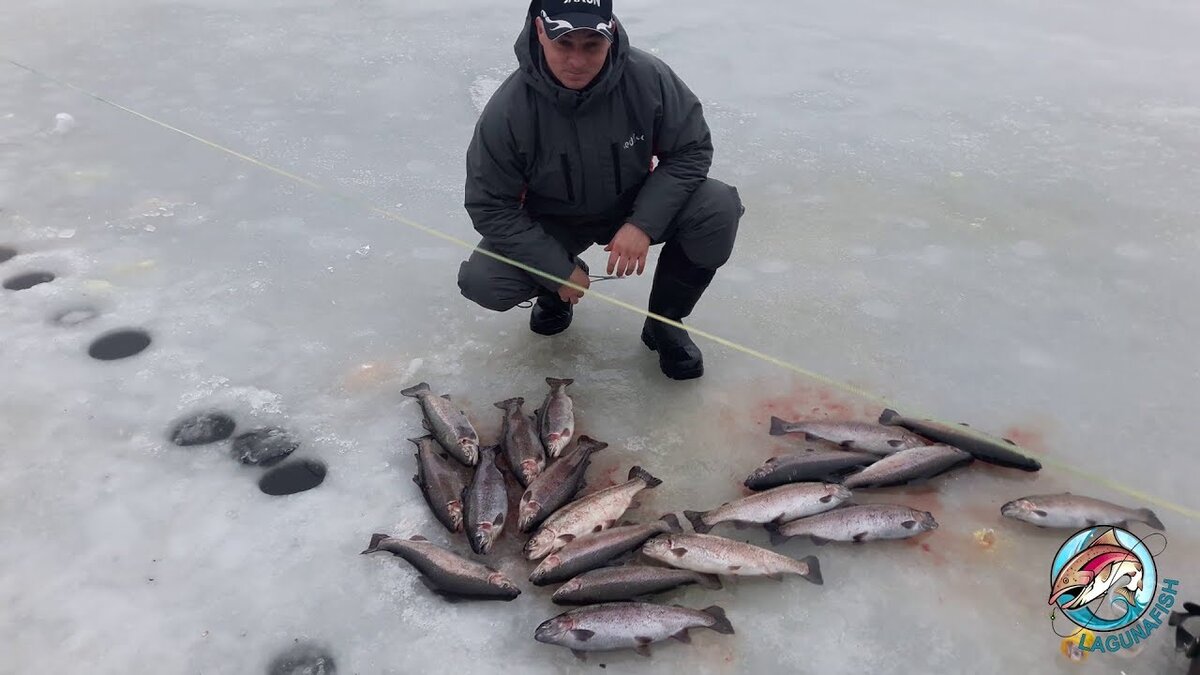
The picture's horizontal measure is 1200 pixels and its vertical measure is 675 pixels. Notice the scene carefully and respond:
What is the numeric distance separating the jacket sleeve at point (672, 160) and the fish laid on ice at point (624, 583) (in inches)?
51.1

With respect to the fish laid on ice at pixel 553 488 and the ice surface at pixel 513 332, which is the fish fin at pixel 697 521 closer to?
the ice surface at pixel 513 332

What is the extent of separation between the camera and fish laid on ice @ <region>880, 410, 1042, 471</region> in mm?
2969

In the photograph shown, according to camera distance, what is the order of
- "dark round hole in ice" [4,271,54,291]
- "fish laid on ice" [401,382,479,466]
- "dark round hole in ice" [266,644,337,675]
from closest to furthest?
1. "dark round hole in ice" [266,644,337,675]
2. "fish laid on ice" [401,382,479,466]
3. "dark round hole in ice" [4,271,54,291]

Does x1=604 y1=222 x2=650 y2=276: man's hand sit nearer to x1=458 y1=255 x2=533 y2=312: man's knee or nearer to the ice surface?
x1=458 y1=255 x2=533 y2=312: man's knee

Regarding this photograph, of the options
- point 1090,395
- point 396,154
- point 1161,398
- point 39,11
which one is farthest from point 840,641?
point 39,11

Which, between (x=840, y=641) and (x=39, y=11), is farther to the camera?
(x=39, y=11)

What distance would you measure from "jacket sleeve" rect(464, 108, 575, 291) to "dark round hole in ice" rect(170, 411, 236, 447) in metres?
1.30

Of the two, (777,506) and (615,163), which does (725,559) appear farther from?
(615,163)

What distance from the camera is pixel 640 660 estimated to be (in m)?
2.41

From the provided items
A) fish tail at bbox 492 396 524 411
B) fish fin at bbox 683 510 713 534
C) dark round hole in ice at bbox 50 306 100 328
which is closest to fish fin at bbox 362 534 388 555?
fish tail at bbox 492 396 524 411

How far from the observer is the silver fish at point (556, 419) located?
3.08 meters

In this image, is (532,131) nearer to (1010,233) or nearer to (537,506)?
(537,506)

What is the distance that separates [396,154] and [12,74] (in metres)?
3.81

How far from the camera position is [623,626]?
2402mm
